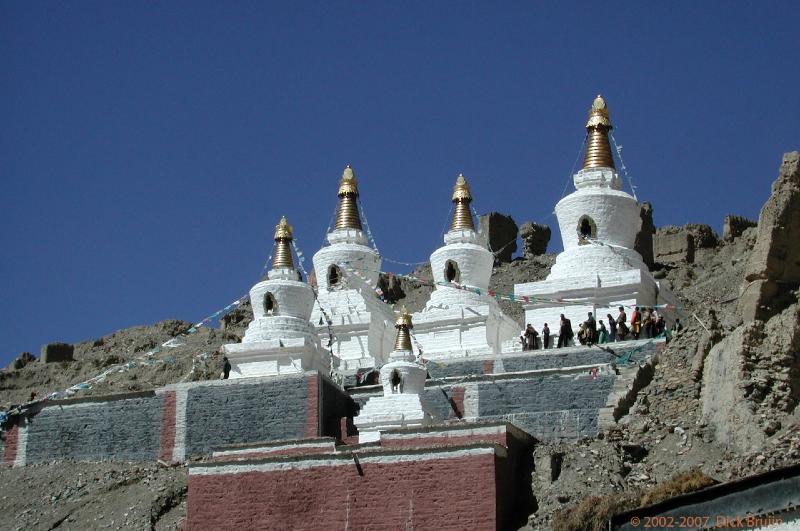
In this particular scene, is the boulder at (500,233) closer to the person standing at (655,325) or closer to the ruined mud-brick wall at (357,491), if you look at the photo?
the person standing at (655,325)

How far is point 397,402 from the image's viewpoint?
87.0 ft

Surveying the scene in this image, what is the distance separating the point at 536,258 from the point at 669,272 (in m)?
4.95

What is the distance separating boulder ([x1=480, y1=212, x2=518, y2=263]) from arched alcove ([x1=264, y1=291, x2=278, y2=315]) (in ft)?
53.7

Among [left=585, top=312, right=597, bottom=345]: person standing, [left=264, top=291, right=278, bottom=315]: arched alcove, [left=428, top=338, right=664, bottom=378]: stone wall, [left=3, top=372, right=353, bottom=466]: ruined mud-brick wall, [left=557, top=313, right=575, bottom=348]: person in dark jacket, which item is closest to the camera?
[left=428, top=338, right=664, bottom=378]: stone wall

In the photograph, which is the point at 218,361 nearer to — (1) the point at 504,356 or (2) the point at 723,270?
(1) the point at 504,356

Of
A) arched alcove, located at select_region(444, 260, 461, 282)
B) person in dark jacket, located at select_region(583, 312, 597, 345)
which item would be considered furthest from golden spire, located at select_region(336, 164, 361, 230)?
person in dark jacket, located at select_region(583, 312, 597, 345)

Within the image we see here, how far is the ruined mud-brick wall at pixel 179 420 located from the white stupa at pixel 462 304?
412cm

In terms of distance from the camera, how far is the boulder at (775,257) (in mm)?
22141

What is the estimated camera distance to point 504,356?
2895 cm

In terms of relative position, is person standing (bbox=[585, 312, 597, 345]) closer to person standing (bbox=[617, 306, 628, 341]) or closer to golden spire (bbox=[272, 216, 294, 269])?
person standing (bbox=[617, 306, 628, 341])

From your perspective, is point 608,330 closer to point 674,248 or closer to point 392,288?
point 674,248

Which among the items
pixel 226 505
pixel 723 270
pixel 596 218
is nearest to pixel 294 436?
pixel 226 505

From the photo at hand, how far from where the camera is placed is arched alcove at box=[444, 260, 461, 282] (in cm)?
3366

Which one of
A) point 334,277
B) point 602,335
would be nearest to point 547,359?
point 602,335
